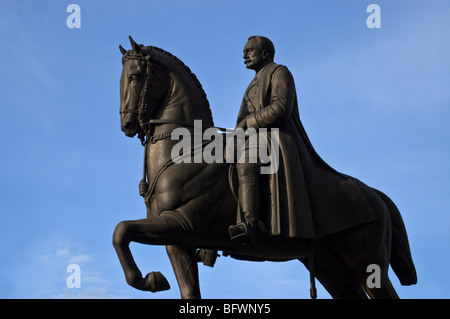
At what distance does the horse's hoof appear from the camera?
11812 millimetres

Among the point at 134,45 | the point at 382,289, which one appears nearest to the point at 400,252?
the point at 382,289

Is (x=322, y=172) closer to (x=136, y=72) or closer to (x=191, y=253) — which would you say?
(x=191, y=253)

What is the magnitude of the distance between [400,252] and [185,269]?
138 inches

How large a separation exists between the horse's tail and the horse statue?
324mm

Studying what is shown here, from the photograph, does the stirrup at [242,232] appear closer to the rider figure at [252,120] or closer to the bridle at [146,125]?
the rider figure at [252,120]

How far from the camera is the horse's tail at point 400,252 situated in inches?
550

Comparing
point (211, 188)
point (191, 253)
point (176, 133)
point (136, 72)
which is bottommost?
point (191, 253)

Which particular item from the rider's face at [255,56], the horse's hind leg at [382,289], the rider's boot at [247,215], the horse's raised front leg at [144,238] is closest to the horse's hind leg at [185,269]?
the horse's raised front leg at [144,238]

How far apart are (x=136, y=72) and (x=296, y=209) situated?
2.97 meters

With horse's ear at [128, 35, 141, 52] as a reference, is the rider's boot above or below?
below

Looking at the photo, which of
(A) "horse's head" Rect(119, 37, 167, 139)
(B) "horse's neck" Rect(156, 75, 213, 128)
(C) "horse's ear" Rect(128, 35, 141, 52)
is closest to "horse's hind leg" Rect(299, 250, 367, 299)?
(B) "horse's neck" Rect(156, 75, 213, 128)

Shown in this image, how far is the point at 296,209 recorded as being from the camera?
1268 cm

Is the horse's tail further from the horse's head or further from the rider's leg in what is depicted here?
the horse's head
